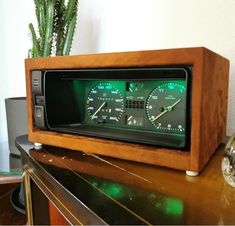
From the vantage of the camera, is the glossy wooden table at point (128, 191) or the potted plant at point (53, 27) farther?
the potted plant at point (53, 27)

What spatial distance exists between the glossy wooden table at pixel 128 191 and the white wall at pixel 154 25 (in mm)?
342

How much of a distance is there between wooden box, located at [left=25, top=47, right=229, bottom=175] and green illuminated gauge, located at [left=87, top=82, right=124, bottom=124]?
0.09m

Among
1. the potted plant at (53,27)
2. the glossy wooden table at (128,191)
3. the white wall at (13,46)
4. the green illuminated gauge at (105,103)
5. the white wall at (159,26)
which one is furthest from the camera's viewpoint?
the white wall at (13,46)

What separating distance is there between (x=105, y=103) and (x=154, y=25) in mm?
360

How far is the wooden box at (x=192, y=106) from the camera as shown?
0.38 metres

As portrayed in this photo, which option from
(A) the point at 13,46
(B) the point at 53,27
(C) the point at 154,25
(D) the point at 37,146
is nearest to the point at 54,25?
(B) the point at 53,27

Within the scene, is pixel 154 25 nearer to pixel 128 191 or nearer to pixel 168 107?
pixel 168 107

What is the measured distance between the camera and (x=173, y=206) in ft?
1.04

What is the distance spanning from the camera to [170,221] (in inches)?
11.1

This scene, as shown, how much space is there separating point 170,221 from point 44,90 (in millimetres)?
384

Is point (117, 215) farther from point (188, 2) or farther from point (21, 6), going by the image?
point (21, 6)

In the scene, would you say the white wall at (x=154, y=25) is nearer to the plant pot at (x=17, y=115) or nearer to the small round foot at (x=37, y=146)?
the plant pot at (x=17, y=115)

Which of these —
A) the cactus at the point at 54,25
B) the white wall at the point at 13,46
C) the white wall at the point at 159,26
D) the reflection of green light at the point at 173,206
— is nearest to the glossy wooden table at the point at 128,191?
the reflection of green light at the point at 173,206

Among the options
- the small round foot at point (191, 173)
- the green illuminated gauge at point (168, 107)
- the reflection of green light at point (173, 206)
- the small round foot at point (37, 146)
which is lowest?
the reflection of green light at point (173, 206)
